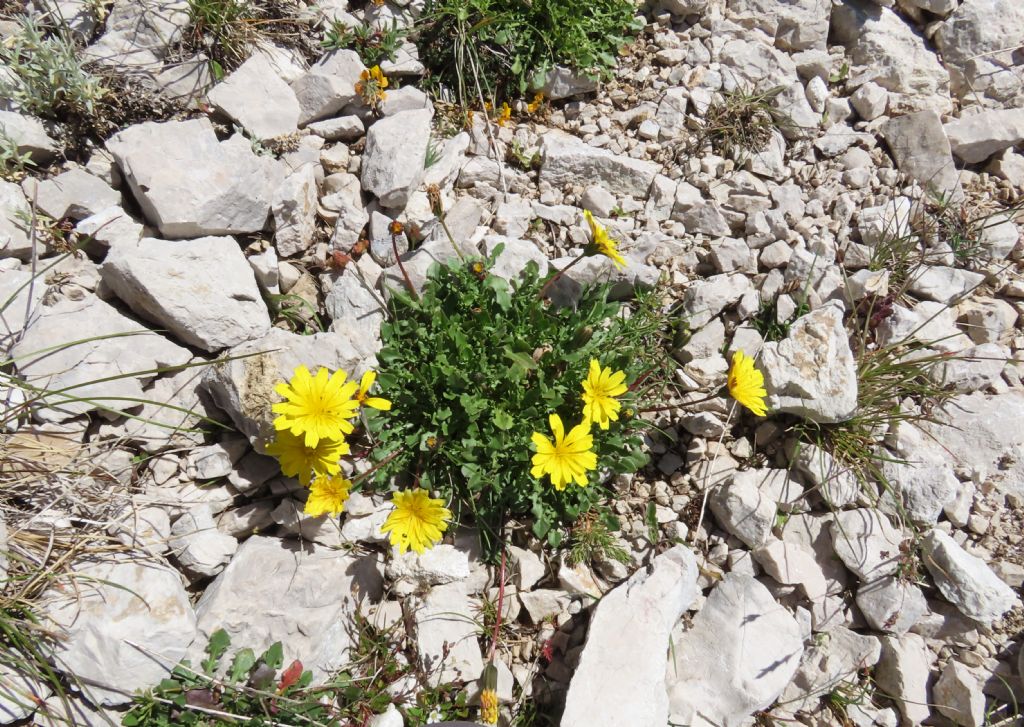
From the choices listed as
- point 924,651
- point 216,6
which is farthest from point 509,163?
point 924,651

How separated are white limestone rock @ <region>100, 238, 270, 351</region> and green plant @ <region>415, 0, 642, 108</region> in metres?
1.74

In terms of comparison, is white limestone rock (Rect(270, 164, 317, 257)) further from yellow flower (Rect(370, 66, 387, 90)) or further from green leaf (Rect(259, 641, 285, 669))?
green leaf (Rect(259, 641, 285, 669))

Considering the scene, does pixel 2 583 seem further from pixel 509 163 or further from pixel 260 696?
pixel 509 163

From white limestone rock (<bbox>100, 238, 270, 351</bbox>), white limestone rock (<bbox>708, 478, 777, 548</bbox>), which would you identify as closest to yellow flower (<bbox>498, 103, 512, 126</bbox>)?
white limestone rock (<bbox>100, 238, 270, 351</bbox>)

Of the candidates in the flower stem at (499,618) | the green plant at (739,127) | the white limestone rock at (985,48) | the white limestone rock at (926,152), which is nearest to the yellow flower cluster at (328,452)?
the flower stem at (499,618)

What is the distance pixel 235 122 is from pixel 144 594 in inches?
94.7

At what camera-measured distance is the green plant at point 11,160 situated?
10.4 ft

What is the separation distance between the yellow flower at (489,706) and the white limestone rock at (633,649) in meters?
0.28

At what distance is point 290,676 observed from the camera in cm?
264

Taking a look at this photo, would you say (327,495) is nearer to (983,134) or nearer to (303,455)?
(303,455)

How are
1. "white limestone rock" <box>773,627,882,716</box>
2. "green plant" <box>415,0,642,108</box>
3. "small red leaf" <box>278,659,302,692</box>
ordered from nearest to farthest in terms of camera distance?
1. "small red leaf" <box>278,659,302,692</box>
2. "white limestone rock" <box>773,627,882,716</box>
3. "green plant" <box>415,0,642,108</box>

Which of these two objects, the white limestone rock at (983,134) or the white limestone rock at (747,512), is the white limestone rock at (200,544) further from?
the white limestone rock at (983,134)

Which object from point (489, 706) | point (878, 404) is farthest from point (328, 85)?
point (878, 404)

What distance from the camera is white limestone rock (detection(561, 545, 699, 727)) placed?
2.66 meters
